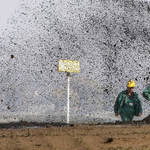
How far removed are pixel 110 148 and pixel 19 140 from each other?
1.19m

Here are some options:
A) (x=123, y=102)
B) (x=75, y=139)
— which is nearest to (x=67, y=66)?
(x=123, y=102)

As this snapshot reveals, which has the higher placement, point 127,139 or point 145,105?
point 127,139

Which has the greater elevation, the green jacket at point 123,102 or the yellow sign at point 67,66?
the yellow sign at point 67,66

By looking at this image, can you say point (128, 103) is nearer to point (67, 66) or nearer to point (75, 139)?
point (67, 66)

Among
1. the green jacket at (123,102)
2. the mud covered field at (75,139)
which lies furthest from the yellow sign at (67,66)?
the mud covered field at (75,139)

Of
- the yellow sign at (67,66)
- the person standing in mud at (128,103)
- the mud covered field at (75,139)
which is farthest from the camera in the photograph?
the person standing in mud at (128,103)

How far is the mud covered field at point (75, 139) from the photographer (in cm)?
470

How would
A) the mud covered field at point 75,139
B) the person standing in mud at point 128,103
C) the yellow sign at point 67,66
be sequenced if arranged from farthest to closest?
1. the person standing in mud at point 128,103
2. the yellow sign at point 67,66
3. the mud covered field at point 75,139

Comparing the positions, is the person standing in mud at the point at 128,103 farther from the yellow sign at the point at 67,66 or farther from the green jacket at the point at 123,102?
the yellow sign at the point at 67,66

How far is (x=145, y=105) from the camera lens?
24797 mm

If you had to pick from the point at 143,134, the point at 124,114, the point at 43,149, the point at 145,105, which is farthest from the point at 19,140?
the point at 145,105

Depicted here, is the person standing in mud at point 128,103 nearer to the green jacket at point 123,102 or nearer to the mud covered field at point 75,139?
the green jacket at point 123,102

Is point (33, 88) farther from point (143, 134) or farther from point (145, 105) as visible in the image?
point (143, 134)

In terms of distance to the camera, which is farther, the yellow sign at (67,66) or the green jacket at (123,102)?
the green jacket at (123,102)
